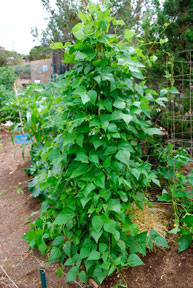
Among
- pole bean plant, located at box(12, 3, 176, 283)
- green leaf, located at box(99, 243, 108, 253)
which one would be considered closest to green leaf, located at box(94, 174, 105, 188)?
pole bean plant, located at box(12, 3, 176, 283)

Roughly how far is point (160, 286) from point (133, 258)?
23 centimetres

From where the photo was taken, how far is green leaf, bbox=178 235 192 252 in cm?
160

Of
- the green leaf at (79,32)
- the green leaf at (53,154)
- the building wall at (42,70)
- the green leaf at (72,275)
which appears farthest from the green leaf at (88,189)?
the building wall at (42,70)

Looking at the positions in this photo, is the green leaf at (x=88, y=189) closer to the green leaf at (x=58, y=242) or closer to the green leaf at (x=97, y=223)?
the green leaf at (x=97, y=223)

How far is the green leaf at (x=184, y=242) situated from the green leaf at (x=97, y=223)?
664mm

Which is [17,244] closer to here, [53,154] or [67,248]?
[67,248]

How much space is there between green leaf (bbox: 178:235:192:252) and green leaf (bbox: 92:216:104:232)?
2.18 feet

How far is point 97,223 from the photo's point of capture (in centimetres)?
128

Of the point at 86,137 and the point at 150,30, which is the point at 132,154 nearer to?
the point at 86,137

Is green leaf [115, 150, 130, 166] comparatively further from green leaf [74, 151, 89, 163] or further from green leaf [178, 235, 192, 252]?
green leaf [178, 235, 192, 252]

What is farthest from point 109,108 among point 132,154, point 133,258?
point 133,258

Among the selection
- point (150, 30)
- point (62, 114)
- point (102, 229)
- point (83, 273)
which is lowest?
point (83, 273)

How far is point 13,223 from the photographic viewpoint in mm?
2184

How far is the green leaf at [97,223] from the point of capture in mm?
1268
